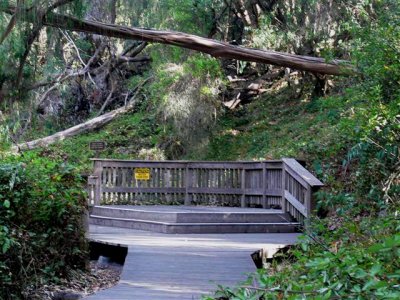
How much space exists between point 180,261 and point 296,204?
12.8 feet

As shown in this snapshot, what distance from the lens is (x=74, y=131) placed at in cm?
2447

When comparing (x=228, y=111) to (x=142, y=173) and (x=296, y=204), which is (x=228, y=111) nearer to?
(x=142, y=173)

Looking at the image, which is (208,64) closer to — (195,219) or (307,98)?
(307,98)

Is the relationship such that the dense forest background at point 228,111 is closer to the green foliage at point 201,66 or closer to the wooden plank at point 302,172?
the green foliage at point 201,66

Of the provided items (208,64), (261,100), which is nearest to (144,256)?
(208,64)

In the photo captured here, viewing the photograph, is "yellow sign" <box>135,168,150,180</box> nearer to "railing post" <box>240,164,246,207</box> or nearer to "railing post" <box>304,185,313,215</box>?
"railing post" <box>240,164,246,207</box>

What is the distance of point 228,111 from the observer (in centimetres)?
2295

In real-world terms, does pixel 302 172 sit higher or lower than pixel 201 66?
lower

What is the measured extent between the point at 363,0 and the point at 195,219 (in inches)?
246

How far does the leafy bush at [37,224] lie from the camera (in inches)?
271

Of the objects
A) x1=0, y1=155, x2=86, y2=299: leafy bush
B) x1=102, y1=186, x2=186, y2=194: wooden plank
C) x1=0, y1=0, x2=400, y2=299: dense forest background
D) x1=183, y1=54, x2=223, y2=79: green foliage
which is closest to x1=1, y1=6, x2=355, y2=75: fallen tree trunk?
x1=0, y1=0, x2=400, y2=299: dense forest background

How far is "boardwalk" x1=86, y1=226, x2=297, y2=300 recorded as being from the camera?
6773 millimetres

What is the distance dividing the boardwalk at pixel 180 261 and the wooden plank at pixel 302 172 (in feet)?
3.00

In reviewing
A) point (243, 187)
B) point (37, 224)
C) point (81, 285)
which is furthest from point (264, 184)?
point (37, 224)
